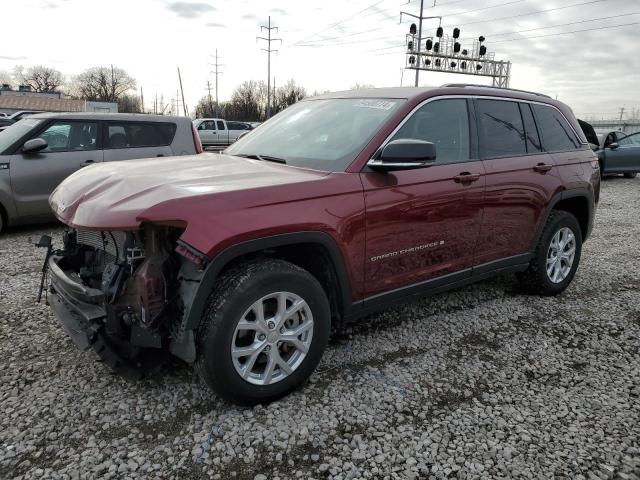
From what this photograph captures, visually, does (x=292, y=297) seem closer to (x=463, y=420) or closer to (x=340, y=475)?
(x=340, y=475)

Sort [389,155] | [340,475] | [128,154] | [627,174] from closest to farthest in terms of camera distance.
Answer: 1. [340,475]
2. [389,155]
3. [128,154]
4. [627,174]

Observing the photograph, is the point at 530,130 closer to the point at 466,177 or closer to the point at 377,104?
the point at 466,177

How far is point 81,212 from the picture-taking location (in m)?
2.54

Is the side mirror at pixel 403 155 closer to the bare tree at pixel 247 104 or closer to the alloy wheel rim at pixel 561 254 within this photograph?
the alloy wheel rim at pixel 561 254

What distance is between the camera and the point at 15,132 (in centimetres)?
672

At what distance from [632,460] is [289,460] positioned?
67.3 inches

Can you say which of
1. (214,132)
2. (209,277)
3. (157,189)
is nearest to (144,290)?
(209,277)

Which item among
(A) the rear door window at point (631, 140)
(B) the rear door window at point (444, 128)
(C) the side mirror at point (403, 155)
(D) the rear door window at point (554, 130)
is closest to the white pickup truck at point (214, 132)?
(A) the rear door window at point (631, 140)

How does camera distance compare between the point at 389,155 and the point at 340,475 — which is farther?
the point at 389,155

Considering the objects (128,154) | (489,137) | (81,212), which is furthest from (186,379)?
(128,154)

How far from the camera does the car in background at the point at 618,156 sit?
14.6 meters

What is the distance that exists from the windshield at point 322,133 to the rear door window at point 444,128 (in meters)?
0.20

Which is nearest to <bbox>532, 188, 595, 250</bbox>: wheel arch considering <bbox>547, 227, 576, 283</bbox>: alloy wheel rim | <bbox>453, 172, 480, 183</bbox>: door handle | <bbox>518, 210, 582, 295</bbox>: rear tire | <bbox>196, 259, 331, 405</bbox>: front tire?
<bbox>518, 210, 582, 295</bbox>: rear tire

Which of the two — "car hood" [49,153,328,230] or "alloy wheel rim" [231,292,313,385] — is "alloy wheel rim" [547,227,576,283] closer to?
"car hood" [49,153,328,230]
